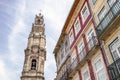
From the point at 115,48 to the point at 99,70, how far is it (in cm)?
201

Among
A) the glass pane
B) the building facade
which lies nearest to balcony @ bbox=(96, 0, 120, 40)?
the building facade

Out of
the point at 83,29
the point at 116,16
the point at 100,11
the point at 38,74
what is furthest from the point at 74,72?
the point at 38,74

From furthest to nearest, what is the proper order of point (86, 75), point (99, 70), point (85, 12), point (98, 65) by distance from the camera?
point (85, 12), point (86, 75), point (98, 65), point (99, 70)

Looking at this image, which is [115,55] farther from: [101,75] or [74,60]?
[74,60]

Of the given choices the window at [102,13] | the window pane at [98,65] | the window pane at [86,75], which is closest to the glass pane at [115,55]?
the window pane at [98,65]

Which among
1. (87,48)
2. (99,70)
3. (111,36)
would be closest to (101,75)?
(99,70)

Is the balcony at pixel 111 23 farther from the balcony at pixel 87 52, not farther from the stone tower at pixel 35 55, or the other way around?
the stone tower at pixel 35 55

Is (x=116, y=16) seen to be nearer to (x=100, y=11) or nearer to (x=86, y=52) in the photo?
(x=100, y=11)

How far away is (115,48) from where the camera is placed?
9.64 meters

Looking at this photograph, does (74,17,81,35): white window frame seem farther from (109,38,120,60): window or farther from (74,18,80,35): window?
(109,38,120,60): window

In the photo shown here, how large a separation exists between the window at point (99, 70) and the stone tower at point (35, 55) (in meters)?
25.4

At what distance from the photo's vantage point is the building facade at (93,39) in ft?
31.4

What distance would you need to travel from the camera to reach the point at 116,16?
8.95 meters

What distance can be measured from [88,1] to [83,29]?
2.47 m
